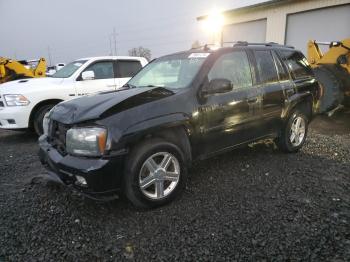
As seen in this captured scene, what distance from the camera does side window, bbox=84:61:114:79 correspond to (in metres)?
7.37

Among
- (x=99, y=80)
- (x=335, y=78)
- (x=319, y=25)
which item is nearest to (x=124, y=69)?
(x=99, y=80)

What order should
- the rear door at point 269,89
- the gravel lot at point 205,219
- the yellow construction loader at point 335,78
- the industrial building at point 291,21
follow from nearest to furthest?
1. the gravel lot at point 205,219
2. the rear door at point 269,89
3. the yellow construction loader at point 335,78
4. the industrial building at point 291,21

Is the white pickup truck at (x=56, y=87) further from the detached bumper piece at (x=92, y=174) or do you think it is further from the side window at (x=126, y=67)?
the detached bumper piece at (x=92, y=174)

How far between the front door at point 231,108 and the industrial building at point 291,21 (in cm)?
1099

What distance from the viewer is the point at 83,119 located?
122 inches

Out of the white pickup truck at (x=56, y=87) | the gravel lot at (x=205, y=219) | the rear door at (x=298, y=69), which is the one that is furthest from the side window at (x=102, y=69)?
the rear door at (x=298, y=69)

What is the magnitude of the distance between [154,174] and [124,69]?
5.05 meters

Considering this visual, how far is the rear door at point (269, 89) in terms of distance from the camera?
4449mm

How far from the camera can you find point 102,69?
7.52 metres

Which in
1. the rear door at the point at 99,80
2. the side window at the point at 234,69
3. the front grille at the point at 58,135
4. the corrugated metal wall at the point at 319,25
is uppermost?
the corrugated metal wall at the point at 319,25

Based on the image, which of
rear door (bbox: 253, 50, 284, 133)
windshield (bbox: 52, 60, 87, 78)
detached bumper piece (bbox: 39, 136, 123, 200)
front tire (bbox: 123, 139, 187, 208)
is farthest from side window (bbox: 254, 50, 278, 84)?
windshield (bbox: 52, 60, 87, 78)

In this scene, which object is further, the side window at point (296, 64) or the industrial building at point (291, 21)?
the industrial building at point (291, 21)

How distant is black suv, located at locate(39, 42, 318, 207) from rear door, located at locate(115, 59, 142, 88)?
114 inches

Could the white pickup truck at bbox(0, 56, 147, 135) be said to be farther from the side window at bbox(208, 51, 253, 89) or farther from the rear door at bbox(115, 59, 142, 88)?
the side window at bbox(208, 51, 253, 89)
